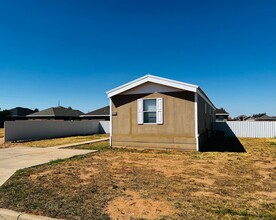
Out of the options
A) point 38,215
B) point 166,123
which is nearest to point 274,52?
point 166,123

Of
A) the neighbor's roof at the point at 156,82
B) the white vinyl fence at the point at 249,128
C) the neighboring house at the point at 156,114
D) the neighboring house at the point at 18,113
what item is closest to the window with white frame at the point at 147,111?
the neighboring house at the point at 156,114

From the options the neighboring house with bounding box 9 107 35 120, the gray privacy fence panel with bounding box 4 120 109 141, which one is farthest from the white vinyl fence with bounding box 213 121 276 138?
the neighboring house with bounding box 9 107 35 120

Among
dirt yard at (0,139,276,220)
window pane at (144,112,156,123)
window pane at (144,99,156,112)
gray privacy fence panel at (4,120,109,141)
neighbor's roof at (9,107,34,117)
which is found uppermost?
neighbor's roof at (9,107,34,117)

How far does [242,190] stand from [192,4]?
1066 centimetres

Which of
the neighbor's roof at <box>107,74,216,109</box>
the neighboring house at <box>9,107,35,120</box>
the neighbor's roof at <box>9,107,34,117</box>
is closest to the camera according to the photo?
the neighbor's roof at <box>107,74,216,109</box>

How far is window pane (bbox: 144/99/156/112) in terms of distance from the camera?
10416 mm

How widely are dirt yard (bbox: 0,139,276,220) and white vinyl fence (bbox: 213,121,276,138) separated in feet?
39.8

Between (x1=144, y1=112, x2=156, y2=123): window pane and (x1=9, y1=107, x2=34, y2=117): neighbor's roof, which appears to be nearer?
(x1=144, y1=112, x2=156, y2=123): window pane

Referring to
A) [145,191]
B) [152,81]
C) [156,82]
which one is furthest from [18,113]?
[145,191]

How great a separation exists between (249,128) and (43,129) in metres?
17.3

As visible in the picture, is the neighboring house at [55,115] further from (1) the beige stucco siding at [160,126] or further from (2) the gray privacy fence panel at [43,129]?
(1) the beige stucco siding at [160,126]

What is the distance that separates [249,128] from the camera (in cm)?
1755

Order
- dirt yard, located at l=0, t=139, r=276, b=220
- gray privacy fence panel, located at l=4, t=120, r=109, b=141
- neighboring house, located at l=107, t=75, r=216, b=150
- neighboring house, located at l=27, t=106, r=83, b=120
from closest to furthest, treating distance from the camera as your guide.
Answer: dirt yard, located at l=0, t=139, r=276, b=220 < neighboring house, located at l=107, t=75, r=216, b=150 < gray privacy fence panel, located at l=4, t=120, r=109, b=141 < neighboring house, located at l=27, t=106, r=83, b=120

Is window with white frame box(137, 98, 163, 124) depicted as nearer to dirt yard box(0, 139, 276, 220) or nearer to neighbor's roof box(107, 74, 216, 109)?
neighbor's roof box(107, 74, 216, 109)
